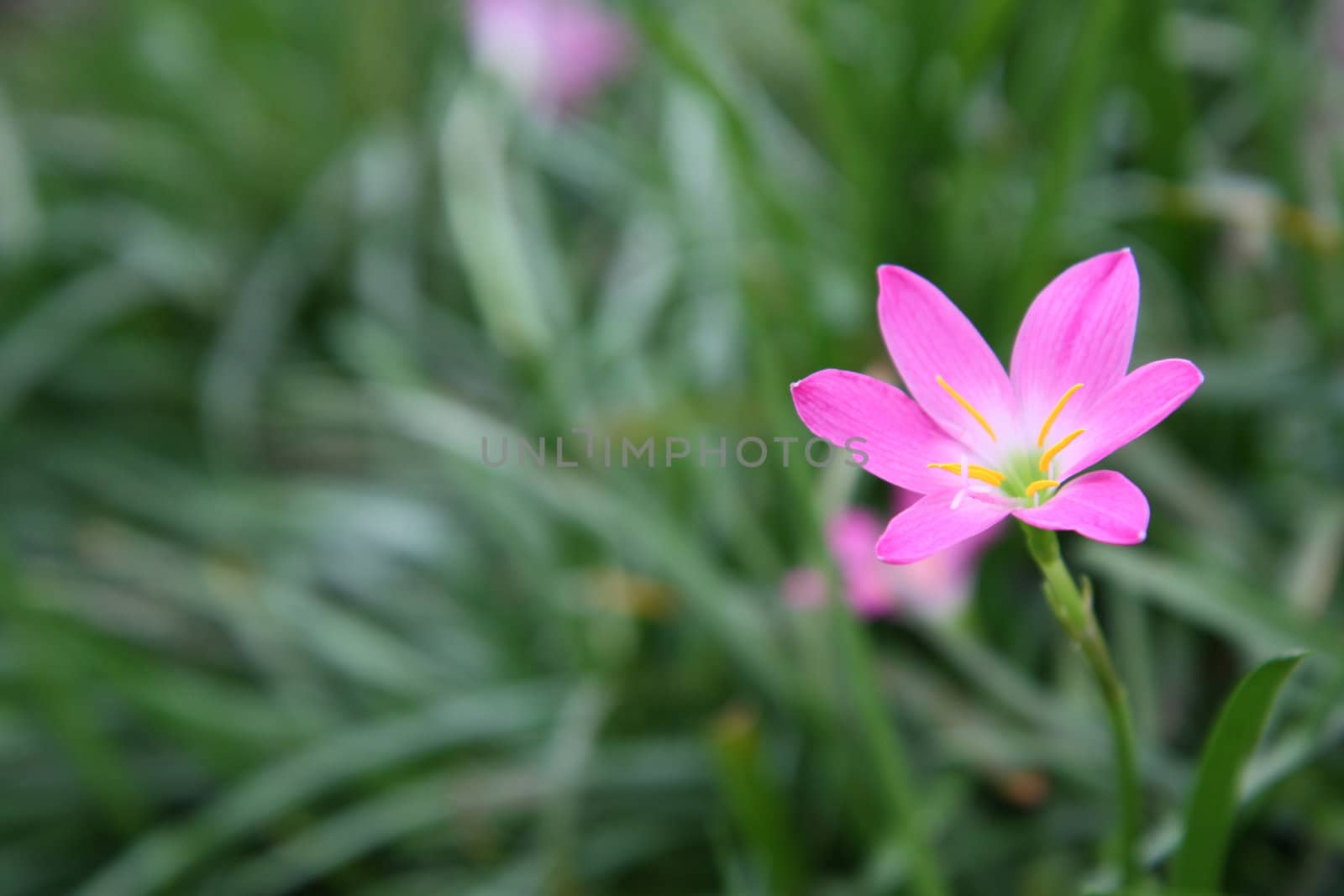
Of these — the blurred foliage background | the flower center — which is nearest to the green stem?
the blurred foliage background

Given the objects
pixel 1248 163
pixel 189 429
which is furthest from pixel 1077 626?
pixel 189 429

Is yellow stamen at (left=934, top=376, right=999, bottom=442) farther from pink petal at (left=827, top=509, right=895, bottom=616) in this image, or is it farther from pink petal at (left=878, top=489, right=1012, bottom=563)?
pink petal at (left=827, top=509, right=895, bottom=616)

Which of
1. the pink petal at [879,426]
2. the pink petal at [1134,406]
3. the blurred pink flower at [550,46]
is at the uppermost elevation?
the blurred pink flower at [550,46]

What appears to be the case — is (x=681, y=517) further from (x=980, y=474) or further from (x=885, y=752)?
(x=980, y=474)

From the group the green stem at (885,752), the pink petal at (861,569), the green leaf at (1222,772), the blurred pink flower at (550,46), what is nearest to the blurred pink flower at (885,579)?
the pink petal at (861,569)

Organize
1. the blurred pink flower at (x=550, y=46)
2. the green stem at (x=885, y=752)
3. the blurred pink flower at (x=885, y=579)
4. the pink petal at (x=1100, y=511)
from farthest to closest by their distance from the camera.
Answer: the blurred pink flower at (x=550, y=46) → the blurred pink flower at (x=885, y=579) → the green stem at (x=885, y=752) → the pink petal at (x=1100, y=511)

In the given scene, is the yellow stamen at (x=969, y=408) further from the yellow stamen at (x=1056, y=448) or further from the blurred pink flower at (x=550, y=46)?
the blurred pink flower at (x=550, y=46)

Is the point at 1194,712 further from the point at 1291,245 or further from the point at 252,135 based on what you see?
the point at 252,135
